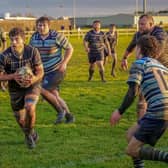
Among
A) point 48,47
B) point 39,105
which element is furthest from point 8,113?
point 48,47

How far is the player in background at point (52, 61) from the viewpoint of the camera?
32.3 feet

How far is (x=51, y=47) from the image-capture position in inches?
391

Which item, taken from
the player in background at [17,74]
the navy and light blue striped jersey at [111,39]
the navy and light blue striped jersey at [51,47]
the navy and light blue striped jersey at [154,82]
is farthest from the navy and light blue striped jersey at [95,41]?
the navy and light blue striped jersey at [154,82]

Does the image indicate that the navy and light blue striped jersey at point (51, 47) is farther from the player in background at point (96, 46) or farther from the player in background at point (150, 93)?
the player in background at point (96, 46)

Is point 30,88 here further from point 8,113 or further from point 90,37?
point 90,37

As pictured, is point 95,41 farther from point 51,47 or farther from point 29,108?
point 29,108

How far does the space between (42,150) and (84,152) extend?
0.64 metres

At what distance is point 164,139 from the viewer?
27.9ft

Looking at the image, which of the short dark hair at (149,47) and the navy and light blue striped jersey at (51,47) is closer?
the short dark hair at (149,47)

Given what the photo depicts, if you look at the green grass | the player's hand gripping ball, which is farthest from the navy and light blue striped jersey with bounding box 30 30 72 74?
the player's hand gripping ball

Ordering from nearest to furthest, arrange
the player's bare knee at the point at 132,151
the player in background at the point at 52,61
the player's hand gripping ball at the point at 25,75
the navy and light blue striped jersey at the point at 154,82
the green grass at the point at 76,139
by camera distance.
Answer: the navy and light blue striped jersey at the point at 154,82, the player's bare knee at the point at 132,151, the green grass at the point at 76,139, the player's hand gripping ball at the point at 25,75, the player in background at the point at 52,61

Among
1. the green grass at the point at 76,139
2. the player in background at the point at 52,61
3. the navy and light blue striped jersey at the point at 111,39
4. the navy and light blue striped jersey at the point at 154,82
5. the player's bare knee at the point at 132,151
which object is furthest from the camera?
the navy and light blue striped jersey at the point at 111,39

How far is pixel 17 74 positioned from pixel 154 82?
2628 millimetres

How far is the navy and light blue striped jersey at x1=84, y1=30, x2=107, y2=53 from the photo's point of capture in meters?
16.5
